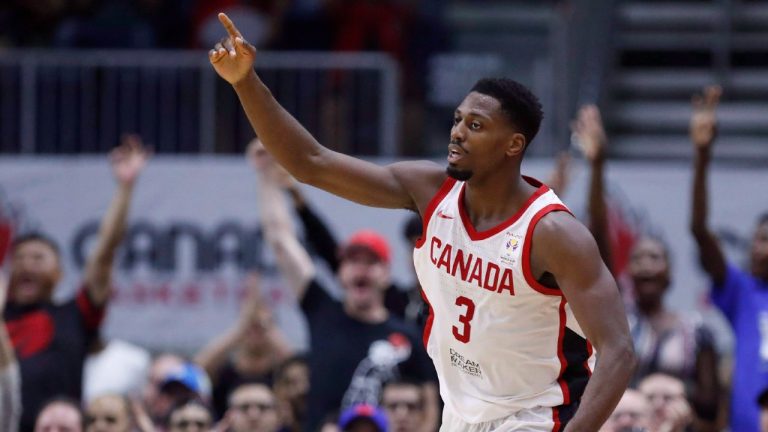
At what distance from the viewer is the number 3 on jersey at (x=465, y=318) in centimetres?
552

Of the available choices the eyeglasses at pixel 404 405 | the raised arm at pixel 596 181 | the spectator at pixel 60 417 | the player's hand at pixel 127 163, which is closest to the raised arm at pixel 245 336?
the player's hand at pixel 127 163

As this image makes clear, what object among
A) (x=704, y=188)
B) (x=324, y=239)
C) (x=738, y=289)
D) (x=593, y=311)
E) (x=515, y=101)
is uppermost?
(x=515, y=101)

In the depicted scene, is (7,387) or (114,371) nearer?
(7,387)

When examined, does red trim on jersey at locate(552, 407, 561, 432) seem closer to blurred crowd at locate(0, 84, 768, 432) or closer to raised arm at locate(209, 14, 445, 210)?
raised arm at locate(209, 14, 445, 210)

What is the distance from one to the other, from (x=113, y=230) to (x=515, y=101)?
152 inches

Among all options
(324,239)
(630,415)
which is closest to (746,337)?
(630,415)

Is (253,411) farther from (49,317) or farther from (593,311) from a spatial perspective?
(593,311)

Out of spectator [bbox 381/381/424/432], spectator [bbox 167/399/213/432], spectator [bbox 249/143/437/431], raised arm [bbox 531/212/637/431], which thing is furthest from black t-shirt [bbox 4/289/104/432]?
raised arm [bbox 531/212/637/431]

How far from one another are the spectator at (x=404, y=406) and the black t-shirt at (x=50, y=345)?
1671mm

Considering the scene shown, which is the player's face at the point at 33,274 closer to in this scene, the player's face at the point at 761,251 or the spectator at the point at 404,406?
the spectator at the point at 404,406

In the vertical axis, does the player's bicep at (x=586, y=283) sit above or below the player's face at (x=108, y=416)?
above

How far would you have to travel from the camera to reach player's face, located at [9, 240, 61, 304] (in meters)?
8.55

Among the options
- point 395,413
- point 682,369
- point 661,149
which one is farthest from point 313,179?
point 661,149

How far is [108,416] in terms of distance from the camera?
27.2ft
